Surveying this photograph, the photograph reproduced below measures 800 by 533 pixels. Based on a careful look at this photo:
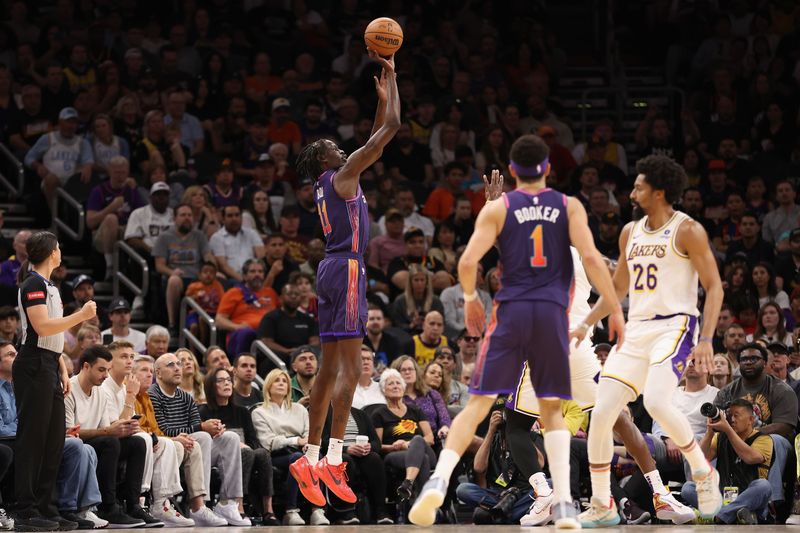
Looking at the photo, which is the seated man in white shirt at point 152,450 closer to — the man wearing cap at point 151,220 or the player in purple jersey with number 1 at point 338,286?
the player in purple jersey with number 1 at point 338,286

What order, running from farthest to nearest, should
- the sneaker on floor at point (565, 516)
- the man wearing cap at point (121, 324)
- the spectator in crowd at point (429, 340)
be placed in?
the spectator in crowd at point (429, 340) → the man wearing cap at point (121, 324) → the sneaker on floor at point (565, 516)

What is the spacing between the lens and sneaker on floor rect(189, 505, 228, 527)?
452 inches

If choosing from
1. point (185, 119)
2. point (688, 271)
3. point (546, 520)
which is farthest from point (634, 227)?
point (185, 119)

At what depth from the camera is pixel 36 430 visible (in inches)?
382

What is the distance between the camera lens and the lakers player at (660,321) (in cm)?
839

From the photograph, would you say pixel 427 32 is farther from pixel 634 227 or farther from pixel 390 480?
pixel 634 227

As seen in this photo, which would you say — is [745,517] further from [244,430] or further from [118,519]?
[118,519]

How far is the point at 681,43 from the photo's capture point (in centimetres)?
2062

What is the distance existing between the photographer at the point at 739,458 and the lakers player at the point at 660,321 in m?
3.14


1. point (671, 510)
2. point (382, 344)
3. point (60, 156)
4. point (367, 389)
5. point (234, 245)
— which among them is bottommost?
point (671, 510)

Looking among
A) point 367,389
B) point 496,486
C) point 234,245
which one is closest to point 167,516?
point 367,389

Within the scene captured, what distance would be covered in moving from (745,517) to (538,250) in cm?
498

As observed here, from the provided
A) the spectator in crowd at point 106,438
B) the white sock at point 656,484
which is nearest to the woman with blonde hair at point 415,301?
the spectator in crowd at point 106,438

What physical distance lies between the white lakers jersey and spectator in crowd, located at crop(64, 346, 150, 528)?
485 cm
